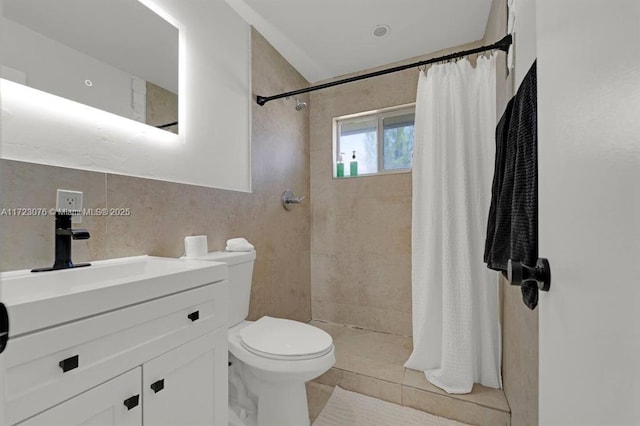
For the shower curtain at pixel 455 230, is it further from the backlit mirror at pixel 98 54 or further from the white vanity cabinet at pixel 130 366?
the backlit mirror at pixel 98 54

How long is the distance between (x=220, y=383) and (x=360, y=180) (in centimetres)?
189

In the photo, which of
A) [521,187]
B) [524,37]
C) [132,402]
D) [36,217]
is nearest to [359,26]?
[524,37]

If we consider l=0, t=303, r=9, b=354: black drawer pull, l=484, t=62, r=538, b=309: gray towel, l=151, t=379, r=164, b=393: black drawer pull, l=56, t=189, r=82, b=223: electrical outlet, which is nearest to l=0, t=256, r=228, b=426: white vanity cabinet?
l=151, t=379, r=164, b=393: black drawer pull

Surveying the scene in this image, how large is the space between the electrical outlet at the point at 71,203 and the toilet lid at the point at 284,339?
862 mm

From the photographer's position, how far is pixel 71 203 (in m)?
1.04

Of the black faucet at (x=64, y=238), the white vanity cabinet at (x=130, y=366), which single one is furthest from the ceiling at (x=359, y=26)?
the white vanity cabinet at (x=130, y=366)

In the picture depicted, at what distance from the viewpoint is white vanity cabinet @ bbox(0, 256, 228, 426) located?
1.99ft

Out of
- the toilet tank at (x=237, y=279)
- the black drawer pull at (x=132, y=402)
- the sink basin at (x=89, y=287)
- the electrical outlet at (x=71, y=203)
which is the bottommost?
the black drawer pull at (x=132, y=402)

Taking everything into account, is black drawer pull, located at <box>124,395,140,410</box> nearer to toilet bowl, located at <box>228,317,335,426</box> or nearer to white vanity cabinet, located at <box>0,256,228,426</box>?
white vanity cabinet, located at <box>0,256,228,426</box>

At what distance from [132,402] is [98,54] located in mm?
1337

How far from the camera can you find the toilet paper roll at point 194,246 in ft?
4.65

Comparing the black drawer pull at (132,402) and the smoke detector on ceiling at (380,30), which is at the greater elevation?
the smoke detector on ceiling at (380,30)

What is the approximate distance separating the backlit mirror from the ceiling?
73 cm

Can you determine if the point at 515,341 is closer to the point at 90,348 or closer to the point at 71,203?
the point at 90,348
